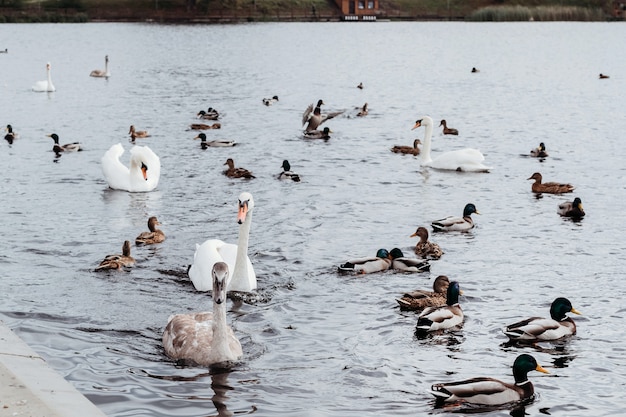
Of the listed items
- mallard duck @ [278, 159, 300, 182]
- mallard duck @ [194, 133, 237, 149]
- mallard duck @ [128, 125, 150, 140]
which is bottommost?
mallard duck @ [278, 159, 300, 182]

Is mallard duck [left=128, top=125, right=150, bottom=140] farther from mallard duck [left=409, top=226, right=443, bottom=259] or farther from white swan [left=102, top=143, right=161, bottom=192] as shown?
mallard duck [left=409, top=226, right=443, bottom=259]

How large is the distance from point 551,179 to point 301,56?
58383mm

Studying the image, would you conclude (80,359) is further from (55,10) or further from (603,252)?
(55,10)

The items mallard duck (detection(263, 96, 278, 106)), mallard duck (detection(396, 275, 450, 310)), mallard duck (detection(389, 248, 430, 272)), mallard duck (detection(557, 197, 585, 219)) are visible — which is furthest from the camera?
mallard duck (detection(263, 96, 278, 106))

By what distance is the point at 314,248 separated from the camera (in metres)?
18.2

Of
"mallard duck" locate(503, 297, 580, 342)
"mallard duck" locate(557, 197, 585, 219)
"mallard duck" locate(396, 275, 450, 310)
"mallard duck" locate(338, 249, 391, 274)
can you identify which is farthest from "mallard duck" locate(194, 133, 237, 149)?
"mallard duck" locate(503, 297, 580, 342)

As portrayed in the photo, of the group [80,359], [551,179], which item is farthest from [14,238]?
[551,179]

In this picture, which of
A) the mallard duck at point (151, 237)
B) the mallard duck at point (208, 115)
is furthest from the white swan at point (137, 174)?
the mallard duck at point (208, 115)

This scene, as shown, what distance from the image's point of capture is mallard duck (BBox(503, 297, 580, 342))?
13.2 meters

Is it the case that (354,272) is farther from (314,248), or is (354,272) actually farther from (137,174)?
(137,174)

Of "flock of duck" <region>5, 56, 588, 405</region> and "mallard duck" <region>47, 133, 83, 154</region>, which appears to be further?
"mallard duck" <region>47, 133, 83, 154</region>

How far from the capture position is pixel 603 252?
18219 millimetres

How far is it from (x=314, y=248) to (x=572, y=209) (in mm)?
5878

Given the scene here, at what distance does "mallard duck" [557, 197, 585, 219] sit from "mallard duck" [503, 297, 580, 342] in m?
7.51
